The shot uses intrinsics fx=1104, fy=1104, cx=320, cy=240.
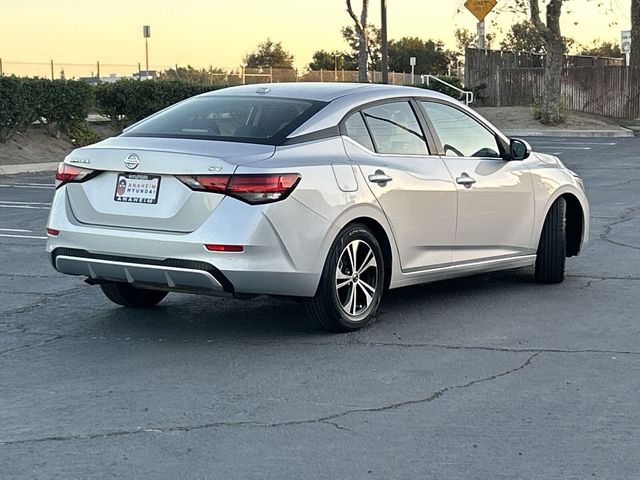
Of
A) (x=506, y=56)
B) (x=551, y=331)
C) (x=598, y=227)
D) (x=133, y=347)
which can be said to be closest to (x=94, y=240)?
(x=133, y=347)

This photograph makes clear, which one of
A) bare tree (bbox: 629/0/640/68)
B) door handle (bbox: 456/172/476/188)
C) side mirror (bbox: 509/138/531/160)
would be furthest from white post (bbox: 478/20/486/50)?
door handle (bbox: 456/172/476/188)

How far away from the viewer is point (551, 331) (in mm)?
7246

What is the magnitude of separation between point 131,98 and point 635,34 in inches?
867

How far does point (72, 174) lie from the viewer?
278 inches

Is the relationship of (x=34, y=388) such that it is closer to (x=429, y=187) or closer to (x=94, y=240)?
(x=94, y=240)

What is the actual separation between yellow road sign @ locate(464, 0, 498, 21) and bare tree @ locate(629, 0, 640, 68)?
671 cm

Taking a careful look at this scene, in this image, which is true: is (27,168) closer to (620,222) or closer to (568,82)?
(620,222)

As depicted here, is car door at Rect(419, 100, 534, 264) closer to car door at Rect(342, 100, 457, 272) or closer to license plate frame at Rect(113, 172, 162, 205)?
car door at Rect(342, 100, 457, 272)

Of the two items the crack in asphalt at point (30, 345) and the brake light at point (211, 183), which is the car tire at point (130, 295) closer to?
the crack in asphalt at point (30, 345)

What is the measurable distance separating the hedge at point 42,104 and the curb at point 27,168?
129 centimetres

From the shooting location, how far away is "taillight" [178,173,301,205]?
21.3 feet

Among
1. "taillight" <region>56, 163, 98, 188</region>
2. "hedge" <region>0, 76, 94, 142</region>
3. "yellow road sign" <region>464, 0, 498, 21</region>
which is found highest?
"yellow road sign" <region>464, 0, 498, 21</region>

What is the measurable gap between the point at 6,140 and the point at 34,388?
57.1 feet

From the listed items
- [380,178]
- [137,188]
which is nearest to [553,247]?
[380,178]
